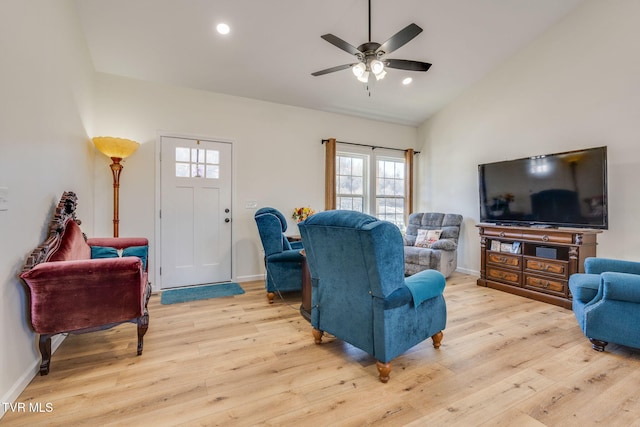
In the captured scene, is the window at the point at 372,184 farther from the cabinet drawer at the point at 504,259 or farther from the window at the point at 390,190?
the cabinet drawer at the point at 504,259

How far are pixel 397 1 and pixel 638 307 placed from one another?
3.45 m

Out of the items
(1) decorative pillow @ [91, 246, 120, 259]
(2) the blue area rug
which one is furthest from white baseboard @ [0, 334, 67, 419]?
(2) the blue area rug

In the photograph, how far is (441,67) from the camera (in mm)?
4137

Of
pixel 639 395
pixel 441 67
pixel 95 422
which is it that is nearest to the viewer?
pixel 95 422

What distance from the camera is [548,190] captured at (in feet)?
11.8

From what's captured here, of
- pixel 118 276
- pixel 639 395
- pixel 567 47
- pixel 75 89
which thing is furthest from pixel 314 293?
pixel 567 47

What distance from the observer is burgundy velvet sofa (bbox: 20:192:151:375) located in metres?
1.86

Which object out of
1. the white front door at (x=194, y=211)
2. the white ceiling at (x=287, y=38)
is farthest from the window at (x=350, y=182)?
the white front door at (x=194, y=211)

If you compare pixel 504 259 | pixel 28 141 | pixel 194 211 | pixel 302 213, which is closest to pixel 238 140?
pixel 194 211

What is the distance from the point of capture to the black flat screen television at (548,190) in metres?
3.16

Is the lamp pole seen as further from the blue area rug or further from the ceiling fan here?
the ceiling fan

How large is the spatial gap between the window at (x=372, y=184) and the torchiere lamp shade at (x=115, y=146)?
314cm

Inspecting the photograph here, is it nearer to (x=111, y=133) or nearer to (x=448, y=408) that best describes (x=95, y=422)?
(x=448, y=408)

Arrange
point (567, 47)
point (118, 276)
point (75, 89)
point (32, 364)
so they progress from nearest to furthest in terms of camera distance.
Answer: point (32, 364) → point (118, 276) → point (75, 89) → point (567, 47)
